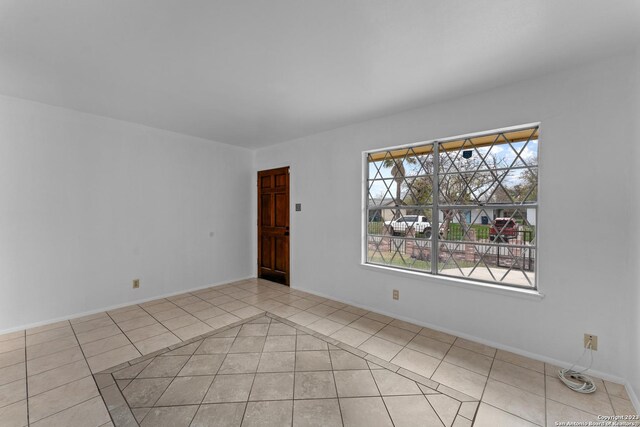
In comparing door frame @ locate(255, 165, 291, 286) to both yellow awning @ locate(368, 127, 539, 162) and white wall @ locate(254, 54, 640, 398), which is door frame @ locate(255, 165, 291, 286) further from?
white wall @ locate(254, 54, 640, 398)

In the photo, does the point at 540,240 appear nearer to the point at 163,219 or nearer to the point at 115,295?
the point at 163,219

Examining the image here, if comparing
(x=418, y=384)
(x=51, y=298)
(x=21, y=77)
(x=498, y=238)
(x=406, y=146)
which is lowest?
(x=418, y=384)

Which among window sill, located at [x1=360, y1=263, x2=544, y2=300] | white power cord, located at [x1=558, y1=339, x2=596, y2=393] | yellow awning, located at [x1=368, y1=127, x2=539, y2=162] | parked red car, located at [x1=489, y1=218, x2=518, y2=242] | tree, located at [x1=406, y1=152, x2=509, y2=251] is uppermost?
yellow awning, located at [x1=368, y1=127, x2=539, y2=162]

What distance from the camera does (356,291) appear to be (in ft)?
12.4

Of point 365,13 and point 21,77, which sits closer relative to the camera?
point 365,13

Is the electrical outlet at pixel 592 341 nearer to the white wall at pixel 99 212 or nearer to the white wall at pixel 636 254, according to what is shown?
the white wall at pixel 636 254

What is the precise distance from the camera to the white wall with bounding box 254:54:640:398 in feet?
6.86

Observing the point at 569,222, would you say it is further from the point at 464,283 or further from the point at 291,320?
the point at 291,320

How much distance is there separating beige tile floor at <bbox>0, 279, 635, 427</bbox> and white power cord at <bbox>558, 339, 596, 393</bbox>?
0.14 ft

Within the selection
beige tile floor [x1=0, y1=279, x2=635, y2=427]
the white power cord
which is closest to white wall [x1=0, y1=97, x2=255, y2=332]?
beige tile floor [x1=0, y1=279, x2=635, y2=427]

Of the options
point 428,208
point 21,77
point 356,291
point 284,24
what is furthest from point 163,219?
point 428,208

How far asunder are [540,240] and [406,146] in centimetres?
167

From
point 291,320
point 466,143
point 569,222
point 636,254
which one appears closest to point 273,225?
point 291,320

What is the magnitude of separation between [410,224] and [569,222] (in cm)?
146
